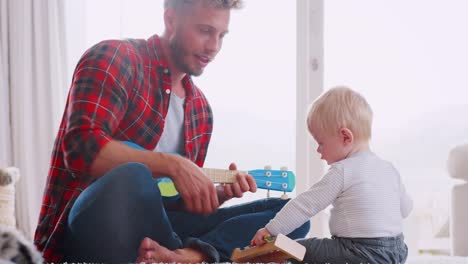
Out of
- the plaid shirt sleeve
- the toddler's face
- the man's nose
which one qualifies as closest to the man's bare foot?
the plaid shirt sleeve

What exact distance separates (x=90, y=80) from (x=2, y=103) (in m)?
0.47

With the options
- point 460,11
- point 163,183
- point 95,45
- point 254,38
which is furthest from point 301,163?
point 460,11

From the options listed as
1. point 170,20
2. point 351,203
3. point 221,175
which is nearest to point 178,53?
point 170,20

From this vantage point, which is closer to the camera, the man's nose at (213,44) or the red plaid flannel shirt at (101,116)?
the red plaid flannel shirt at (101,116)

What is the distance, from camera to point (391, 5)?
2057 mm

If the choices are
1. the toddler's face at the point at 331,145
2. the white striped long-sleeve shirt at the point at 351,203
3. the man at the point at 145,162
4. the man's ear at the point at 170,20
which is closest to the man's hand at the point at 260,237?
the white striped long-sleeve shirt at the point at 351,203

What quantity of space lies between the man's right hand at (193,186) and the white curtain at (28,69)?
43 cm

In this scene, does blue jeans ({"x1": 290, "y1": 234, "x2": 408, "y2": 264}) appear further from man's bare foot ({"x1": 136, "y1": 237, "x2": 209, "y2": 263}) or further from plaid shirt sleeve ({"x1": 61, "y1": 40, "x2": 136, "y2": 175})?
plaid shirt sleeve ({"x1": 61, "y1": 40, "x2": 136, "y2": 175})

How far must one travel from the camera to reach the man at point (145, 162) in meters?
1.32

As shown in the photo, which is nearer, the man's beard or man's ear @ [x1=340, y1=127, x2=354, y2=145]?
man's ear @ [x1=340, y1=127, x2=354, y2=145]

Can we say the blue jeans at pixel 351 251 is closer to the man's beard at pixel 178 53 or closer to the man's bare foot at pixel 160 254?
the man's bare foot at pixel 160 254

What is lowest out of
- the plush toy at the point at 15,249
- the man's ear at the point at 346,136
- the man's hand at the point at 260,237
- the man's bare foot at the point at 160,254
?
the man's bare foot at the point at 160,254

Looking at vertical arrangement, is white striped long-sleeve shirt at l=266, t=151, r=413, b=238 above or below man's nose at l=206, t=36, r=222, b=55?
below

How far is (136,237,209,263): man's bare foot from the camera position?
132 centimetres
